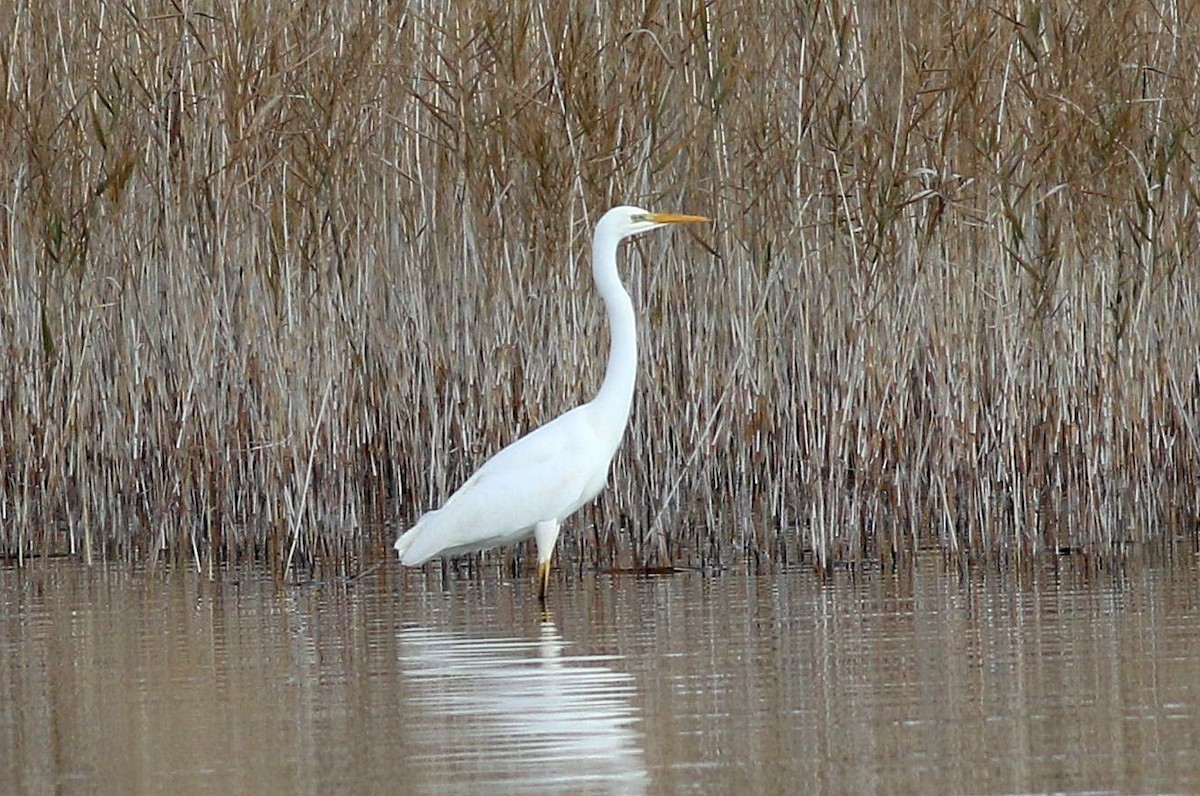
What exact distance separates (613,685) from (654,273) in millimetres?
3492

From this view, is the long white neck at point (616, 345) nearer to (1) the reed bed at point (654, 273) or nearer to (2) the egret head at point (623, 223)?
(2) the egret head at point (623, 223)

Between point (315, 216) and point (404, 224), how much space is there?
117 cm

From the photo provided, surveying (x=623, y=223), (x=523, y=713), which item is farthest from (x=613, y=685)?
(x=623, y=223)

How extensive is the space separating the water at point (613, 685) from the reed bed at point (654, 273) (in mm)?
513

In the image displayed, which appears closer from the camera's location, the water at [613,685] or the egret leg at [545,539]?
the water at [613,685]

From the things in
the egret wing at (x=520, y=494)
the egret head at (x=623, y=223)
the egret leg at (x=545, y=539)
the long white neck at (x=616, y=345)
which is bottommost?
the egret leg at (x=545, y=539)

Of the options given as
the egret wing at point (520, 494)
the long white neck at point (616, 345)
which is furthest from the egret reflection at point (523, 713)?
the long white neck at point (616, 345)

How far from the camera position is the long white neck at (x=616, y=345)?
7527mm

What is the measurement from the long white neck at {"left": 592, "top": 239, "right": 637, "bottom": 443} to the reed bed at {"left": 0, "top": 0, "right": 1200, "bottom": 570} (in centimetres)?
50

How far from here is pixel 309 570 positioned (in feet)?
25.7

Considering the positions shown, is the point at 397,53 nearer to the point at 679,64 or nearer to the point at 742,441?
the point at 679,64

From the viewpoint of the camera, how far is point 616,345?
24.9 feet

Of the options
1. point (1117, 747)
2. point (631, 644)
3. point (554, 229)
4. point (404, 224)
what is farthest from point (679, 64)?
point (1117, 747)

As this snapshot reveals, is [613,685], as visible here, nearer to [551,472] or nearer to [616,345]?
[551,472]
